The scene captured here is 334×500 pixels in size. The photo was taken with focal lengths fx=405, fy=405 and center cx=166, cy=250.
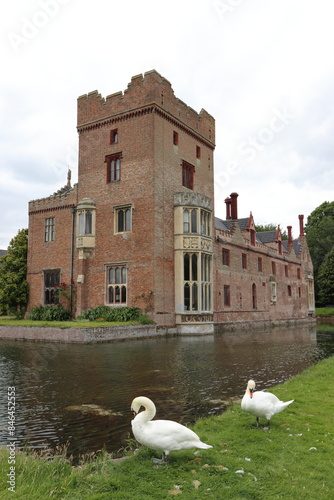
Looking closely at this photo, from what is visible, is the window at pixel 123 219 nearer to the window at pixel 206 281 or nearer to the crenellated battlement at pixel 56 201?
the crenellated battlement at pixel 56 201

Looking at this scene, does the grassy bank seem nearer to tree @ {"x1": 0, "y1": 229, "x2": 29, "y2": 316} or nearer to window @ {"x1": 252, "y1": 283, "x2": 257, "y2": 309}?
tree @ {"x1": 0, "y1": 229, "x2": 29, "y2": 316}

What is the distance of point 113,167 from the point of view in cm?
2792

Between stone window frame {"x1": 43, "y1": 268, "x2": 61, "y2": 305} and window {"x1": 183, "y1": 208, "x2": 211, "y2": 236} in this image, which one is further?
stone window frame {"x1": 43, "y1": 268, "x2": 61, "y2": 305}

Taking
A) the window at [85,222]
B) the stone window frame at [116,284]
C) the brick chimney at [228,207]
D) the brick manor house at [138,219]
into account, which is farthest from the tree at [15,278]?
the brick chimney at [228,207]

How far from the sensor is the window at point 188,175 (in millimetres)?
29109

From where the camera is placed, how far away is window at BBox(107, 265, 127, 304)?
1030 inches

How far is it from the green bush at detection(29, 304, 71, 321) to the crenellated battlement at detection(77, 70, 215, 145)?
13.1 m

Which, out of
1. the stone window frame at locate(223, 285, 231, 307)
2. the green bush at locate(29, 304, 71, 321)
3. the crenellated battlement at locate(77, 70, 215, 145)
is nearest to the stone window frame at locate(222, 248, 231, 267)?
the stone window frame at locate(223, 285, 231, 307)

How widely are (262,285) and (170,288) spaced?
16.7 m

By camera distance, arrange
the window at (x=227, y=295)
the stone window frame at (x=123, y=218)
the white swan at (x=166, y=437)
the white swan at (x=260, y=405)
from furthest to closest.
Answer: the window at (x=227, y=295)
the stone window frame at (x=123, y=218)
the white swan at (x=260, y=405)
the white swan at (x=166, y=437)

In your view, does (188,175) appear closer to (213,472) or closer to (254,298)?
(254,298)

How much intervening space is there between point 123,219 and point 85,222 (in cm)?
286

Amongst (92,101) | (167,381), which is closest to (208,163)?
(92,101)

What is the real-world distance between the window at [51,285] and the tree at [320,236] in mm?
37941
